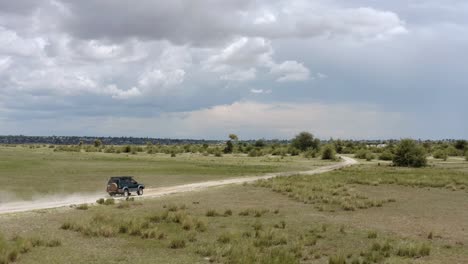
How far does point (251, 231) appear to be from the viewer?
20828 mm

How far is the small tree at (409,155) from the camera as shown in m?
84.2

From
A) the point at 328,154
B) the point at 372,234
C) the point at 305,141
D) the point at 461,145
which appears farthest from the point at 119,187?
the point at 461,145

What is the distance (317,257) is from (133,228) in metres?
7.76

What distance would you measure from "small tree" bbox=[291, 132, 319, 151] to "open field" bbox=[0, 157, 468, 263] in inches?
4283

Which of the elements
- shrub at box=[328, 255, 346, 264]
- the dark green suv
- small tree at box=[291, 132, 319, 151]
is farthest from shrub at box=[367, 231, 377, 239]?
small tree at box=[291, 132, 319, 151]

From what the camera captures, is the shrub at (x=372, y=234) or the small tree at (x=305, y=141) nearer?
the shrub at (x=372, y=234)

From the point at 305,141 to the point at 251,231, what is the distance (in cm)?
12516

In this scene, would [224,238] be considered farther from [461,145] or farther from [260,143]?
[260,143]

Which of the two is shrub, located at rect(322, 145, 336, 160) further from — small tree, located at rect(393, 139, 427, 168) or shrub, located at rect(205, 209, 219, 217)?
shrub, located at rect(205, 209, 219, 217)

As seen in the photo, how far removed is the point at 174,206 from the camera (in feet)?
90.7

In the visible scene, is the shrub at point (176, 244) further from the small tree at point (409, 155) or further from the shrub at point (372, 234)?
the small tree at point (409, 155)

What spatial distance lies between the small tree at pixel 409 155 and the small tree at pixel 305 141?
5549cm

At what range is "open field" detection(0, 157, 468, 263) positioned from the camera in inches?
652

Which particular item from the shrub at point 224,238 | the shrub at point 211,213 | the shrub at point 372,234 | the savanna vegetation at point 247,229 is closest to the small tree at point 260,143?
the savanna vegetation at point 247,229
